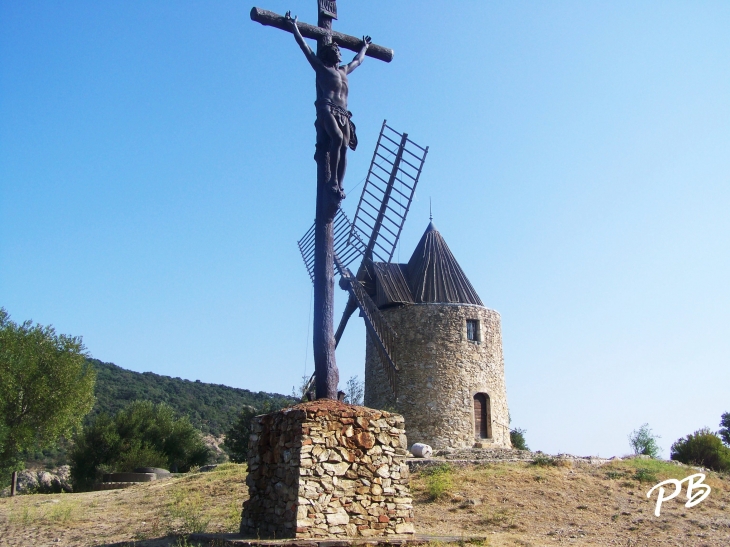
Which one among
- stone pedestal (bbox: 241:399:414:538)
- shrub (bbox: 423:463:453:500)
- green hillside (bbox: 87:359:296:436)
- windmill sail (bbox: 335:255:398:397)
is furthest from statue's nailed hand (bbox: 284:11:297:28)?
green hillside (bbox: 87:359:296:436)

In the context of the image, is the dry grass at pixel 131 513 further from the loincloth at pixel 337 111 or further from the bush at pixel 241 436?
the bush at pixel 241 436

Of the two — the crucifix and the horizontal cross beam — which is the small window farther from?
the crucifix

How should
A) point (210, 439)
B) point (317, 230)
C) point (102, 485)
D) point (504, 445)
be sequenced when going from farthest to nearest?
point (210, 439) < point (504, 445) < point (102, 485) < point (317, 230)

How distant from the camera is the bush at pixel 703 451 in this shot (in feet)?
57.6

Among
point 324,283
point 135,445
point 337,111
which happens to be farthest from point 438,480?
point 135,445

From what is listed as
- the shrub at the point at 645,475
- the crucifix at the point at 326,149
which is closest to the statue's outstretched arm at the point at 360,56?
the crucifix at the point at 326,149

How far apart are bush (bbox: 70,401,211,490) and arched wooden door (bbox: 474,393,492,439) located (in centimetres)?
1013

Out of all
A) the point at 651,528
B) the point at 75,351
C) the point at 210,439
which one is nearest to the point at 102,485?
the point at 75,351

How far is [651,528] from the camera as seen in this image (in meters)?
9.45

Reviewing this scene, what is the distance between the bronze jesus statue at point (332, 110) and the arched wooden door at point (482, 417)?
11214 mm

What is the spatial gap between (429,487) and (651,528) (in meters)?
3.37

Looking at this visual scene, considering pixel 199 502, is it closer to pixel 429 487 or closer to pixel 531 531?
pixel 429 487

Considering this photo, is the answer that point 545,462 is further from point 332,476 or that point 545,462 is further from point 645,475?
point 332,476

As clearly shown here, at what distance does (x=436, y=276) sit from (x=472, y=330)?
1775mm
